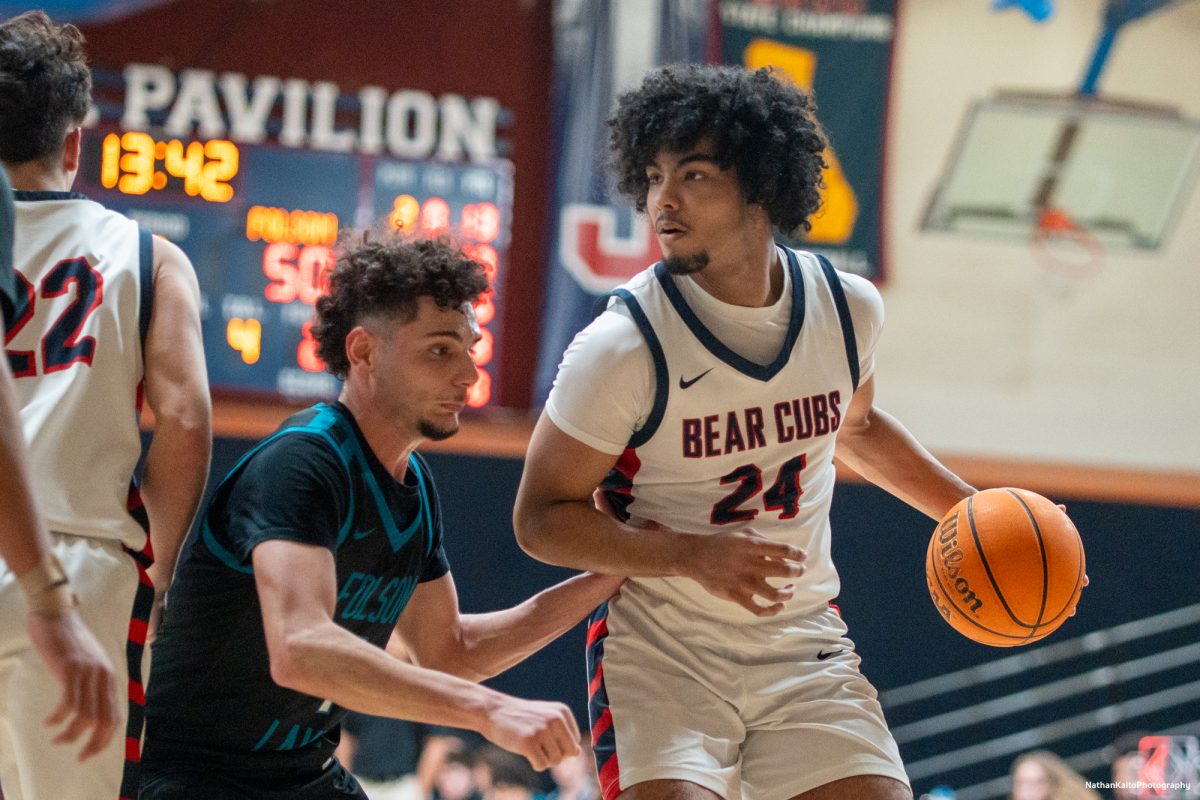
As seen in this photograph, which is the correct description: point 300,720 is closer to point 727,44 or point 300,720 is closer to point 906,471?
point 906,471

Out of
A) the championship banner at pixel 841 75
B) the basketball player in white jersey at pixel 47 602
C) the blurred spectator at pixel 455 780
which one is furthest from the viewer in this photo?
the championship banner at pixel 841 75

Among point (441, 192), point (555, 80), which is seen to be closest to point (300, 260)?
point (441, 192)

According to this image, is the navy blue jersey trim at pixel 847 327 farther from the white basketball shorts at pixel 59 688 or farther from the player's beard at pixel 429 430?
the white basketball shorts at pixel 59 688

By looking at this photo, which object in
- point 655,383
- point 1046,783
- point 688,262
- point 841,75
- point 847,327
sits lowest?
point 1046,783

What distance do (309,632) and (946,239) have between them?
7.91 metres

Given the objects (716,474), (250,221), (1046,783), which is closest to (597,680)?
(716,474)

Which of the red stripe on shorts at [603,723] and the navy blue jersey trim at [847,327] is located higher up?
the navy blue jersey trim at [847,327]

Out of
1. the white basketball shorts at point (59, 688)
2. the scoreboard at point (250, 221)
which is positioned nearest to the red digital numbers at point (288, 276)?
the scoreboard at point (250, 221)

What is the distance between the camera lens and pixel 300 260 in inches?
316

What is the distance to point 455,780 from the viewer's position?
7.95 meters

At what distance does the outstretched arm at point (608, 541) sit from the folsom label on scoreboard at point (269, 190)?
5.05 m

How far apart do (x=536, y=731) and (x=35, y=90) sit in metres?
1.60

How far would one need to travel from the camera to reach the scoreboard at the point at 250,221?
7996 millimetres

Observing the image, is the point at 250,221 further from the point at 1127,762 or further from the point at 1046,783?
the point at 1127,762
